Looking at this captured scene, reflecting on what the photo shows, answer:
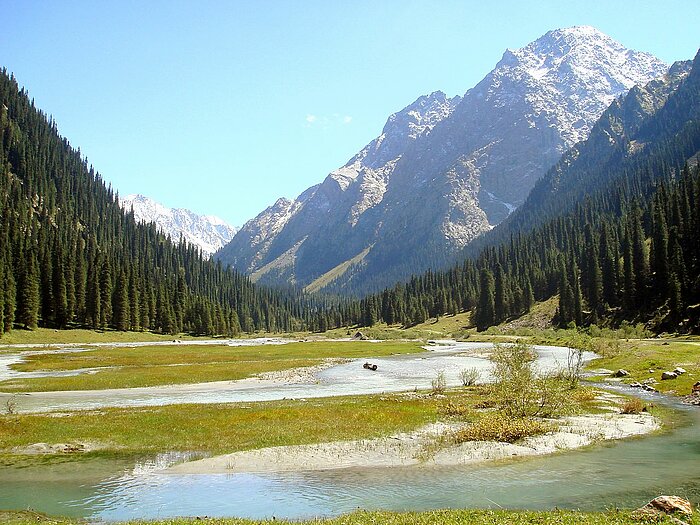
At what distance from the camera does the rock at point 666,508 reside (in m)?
14.9

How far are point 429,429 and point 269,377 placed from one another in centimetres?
3793

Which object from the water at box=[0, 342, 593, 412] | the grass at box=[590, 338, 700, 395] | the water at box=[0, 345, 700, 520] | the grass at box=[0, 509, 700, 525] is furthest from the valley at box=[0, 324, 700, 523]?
the water at box=[0, 342, 593, 412]

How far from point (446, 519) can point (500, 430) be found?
610 inches

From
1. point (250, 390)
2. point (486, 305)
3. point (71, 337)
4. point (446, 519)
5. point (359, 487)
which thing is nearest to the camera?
point (446, 519)

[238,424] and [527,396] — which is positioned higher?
[527,396]

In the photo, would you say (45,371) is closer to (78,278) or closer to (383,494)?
(383,494)

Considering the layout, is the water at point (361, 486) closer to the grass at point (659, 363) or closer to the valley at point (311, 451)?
the valley at point (311, 451)

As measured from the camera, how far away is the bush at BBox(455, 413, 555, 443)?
98.0ft

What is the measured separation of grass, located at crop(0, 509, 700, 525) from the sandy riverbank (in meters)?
7.83

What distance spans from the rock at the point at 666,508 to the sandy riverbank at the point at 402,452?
10.9 metres

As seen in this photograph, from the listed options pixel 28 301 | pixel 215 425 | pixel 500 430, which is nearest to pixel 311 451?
pixel 215 425

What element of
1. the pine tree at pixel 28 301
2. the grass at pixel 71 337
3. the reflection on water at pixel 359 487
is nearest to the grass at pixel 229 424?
the reflection on water at pixel 359 487

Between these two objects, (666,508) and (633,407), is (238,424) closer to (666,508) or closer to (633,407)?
(666,508)

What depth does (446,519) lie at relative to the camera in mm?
16156
